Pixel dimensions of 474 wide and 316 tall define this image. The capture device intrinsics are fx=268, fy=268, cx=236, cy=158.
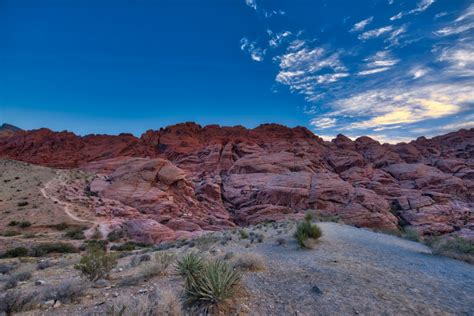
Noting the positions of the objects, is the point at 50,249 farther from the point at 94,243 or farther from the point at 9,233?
the point at 9,233

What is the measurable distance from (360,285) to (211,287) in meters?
3.53

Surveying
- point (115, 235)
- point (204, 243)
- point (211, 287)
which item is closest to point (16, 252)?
point (115, 235)

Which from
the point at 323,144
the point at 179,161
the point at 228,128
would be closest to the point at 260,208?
the point at 179,161

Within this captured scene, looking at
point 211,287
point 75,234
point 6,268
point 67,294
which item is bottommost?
point 75,234

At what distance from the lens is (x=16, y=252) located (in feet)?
52.0

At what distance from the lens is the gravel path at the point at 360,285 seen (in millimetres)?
4973

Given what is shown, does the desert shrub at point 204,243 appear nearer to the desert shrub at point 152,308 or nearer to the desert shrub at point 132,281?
the desert shrub at point 132,281

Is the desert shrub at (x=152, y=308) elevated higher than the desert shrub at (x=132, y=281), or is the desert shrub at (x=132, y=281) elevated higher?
the desert shrub at (x=152, y=308)

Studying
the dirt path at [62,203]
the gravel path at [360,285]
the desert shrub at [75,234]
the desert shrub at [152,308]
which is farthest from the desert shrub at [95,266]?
the dirt path at [62,203]

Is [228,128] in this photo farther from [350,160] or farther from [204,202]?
[204,202]

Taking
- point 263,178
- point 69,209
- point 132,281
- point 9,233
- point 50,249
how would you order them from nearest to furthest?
point 132,281 < point 50,249 < point 9,233 < point 69,209 < point 263,178

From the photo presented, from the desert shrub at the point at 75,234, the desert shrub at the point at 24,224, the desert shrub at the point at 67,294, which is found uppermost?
the desert shrub at the point at 67,294

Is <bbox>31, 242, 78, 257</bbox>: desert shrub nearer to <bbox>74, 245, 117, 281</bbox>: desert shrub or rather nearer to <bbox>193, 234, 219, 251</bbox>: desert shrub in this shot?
<bbox>193, 234, 219, 251</bbox>: desert shrub

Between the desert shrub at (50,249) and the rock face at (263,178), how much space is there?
5.59 metres
